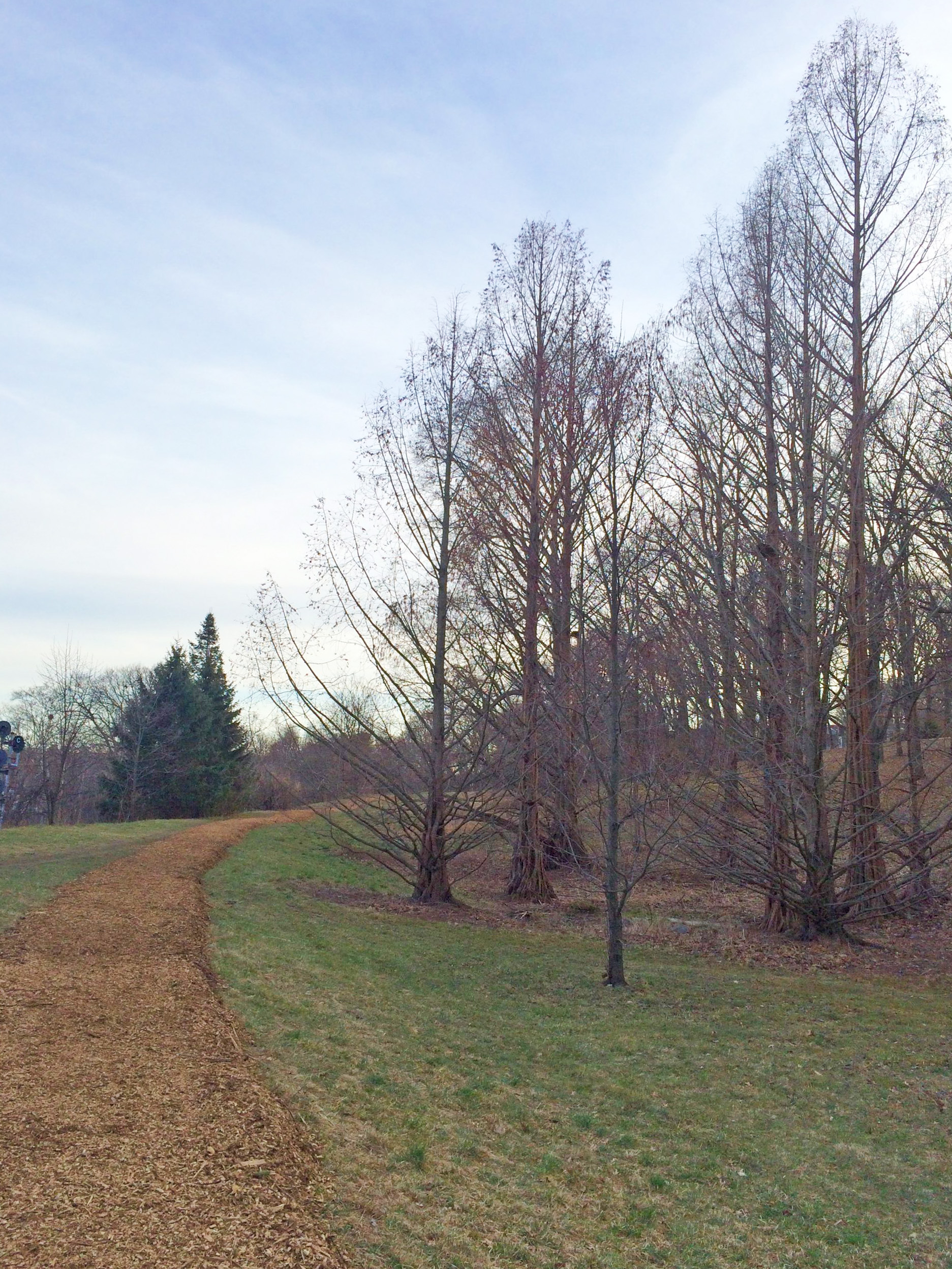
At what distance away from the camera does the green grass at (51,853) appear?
32.3 feet

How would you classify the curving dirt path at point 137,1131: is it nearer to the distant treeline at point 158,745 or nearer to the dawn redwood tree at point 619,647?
the dawn redwood tree at point 619,647

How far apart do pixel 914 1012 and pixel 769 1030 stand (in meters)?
1.69

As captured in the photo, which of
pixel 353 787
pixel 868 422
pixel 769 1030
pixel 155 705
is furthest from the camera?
pixel 155 705

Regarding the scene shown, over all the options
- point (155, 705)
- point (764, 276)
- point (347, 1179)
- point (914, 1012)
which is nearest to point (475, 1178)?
point (347, 1179)

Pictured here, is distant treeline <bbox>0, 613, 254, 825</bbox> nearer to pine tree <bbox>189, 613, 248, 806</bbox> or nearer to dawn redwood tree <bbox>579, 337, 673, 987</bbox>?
pine tree <bbox>189, 613, 248, 806</bbox>

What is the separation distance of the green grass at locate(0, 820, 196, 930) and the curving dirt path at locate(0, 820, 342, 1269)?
2.53 metres

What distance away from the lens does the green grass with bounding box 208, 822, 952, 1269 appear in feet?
13.4

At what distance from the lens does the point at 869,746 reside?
489 inches

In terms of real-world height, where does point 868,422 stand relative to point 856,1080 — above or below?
above

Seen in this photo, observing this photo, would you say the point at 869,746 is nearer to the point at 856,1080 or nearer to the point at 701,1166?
the point at 856,1080

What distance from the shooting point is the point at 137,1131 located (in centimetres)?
411

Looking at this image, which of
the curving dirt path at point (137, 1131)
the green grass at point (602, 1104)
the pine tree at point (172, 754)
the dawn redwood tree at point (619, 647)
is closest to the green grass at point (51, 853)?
the green grass at point (602, 1104)

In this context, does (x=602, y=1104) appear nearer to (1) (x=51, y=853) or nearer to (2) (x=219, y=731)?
(1) (x=51, y=853)

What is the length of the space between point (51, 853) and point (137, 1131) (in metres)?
12.1
